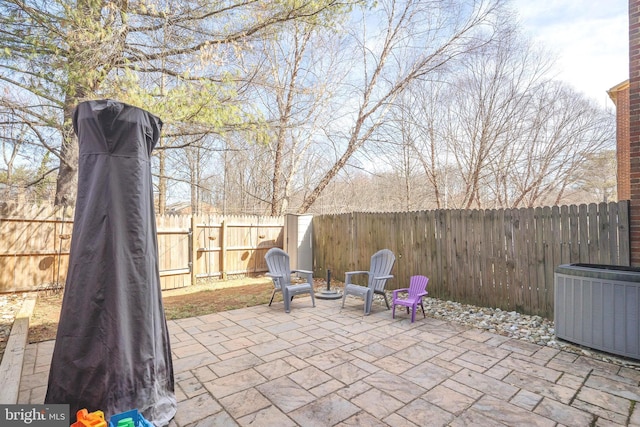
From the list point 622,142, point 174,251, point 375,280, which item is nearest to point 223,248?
point 174,251

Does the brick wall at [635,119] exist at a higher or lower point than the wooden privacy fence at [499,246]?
higher

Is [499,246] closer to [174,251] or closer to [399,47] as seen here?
[174,251]

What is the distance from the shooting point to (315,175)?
11367 mm

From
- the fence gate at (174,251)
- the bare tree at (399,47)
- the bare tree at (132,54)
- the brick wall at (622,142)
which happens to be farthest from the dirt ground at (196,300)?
the brick wall at (622,142)

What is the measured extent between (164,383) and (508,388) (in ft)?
8.16

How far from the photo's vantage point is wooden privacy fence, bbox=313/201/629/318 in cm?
381

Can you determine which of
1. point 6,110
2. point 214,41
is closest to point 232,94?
point 214,41

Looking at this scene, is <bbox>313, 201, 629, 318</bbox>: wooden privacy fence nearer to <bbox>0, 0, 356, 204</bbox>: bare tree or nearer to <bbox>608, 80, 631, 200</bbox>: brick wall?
<bbox>0, 0, 356, 204</bbox>: bare tree

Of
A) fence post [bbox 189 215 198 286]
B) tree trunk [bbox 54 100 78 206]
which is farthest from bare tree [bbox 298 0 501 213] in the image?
tree trunk [bbox 54 100 78 206]

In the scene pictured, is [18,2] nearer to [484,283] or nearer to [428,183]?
[484,283]

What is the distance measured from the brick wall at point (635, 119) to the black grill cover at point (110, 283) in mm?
4701

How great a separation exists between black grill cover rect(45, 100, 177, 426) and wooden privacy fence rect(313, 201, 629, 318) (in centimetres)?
442

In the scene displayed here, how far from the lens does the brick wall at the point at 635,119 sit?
3.40 m

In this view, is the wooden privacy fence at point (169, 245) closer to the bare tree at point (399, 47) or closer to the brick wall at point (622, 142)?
the bare tree at point (399, 47)
